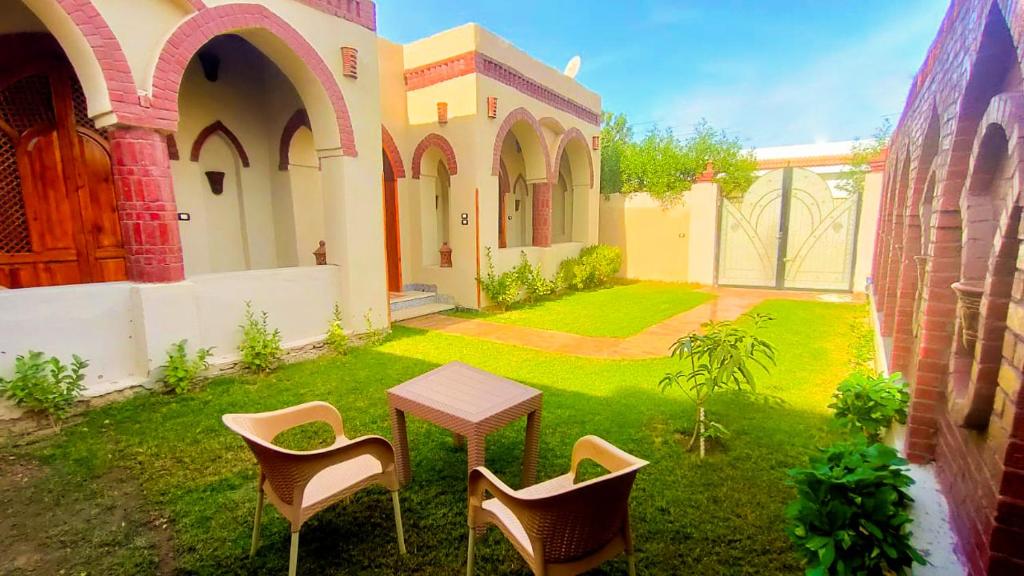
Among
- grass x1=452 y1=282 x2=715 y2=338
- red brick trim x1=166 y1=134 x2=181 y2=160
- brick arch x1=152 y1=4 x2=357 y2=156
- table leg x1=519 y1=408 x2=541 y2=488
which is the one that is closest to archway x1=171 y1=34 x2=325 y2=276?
red brick trim x1=166 y1=134 x2=181 y2=160

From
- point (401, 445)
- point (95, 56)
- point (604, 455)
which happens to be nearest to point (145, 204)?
point (95, 56)

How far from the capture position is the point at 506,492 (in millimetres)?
1653

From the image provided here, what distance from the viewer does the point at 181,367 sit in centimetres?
452

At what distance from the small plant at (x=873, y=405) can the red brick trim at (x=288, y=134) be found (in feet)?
25.2

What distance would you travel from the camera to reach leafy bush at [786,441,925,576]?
1696 mm

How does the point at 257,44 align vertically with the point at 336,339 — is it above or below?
above

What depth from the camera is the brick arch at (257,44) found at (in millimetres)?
4266

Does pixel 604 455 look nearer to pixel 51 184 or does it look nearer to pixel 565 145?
pixel 51 184

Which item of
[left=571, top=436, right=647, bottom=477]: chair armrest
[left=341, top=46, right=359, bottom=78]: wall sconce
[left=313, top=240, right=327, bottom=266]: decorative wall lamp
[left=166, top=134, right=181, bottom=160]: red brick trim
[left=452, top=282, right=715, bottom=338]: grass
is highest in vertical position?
[left=341, top=46, right=359, bottom=78]: wall sconce

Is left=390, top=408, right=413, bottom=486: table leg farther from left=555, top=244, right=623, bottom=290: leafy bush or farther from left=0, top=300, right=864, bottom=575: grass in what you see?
left=555, top=244, right=623, bottom=290: leafy bush

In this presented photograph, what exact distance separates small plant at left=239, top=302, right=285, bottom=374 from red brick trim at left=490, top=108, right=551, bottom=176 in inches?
193

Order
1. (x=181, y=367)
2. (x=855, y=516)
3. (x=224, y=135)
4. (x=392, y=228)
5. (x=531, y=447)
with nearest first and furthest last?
(x=855, y=516) < (x=531, y=447) < (x=181, y=367) < (x=224, y=135) < (x=392, y=228)

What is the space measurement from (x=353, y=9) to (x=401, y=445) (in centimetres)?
571

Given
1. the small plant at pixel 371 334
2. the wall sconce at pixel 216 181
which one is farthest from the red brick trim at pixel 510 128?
the wall sconce at pixel 216 181
